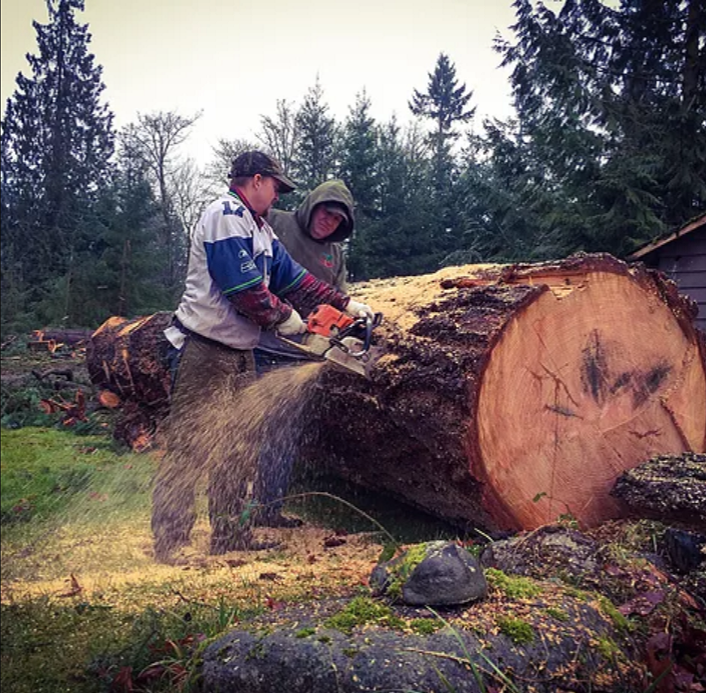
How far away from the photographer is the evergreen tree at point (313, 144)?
381 inches

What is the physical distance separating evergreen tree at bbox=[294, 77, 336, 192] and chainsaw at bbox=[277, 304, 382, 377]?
6.70 m

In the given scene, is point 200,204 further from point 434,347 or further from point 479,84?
point 434,347

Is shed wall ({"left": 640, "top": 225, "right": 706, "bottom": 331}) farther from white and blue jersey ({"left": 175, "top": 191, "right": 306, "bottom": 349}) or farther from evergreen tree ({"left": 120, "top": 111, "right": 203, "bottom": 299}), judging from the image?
evergreen tree ({"left": 120, "top": 111, "right": 203, "bottom": 299})

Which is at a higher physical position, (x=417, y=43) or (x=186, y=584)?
(x=417, y=43)

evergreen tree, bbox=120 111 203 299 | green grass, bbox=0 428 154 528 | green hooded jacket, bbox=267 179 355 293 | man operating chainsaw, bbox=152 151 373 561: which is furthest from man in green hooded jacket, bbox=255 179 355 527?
evergreen tree, bbox=120 111 203 299

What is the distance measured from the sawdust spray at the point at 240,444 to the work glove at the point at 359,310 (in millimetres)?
319

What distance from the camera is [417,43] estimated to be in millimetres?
4305

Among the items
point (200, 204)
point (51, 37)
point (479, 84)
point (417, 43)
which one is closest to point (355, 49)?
point (417, 43)

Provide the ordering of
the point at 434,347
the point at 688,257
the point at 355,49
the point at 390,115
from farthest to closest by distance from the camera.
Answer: the point at 390,115
the point at 688,257
the point at 355,49
the point at 434,347

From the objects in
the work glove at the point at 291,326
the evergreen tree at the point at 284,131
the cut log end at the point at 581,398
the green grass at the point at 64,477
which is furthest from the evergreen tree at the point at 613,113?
the evergreen tree at the point at 284,131

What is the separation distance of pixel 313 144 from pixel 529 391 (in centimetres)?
752

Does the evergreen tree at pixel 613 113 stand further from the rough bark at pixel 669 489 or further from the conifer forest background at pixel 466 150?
the rough bark at pixel 669 489

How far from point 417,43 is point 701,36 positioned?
5.38ft

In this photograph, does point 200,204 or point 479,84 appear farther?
point 200,204
